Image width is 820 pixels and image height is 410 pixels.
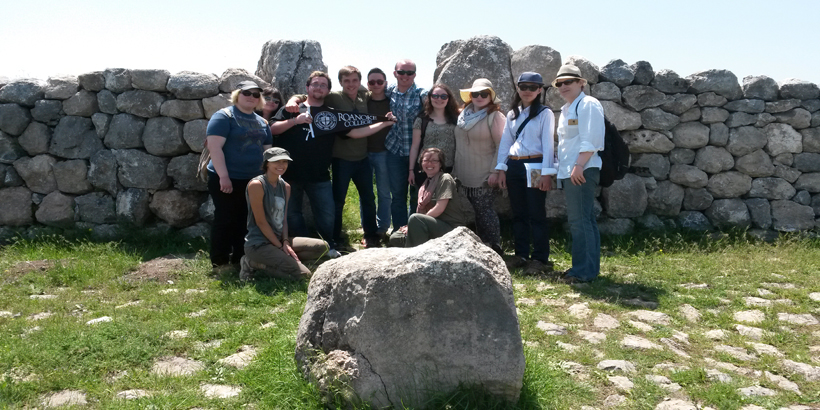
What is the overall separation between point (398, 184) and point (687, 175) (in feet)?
12.1

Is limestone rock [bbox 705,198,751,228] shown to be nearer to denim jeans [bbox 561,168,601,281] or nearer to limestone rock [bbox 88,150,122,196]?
denim jeans [bbox 561,168,601,281]

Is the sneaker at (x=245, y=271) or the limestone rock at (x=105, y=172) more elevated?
the limestone rock at (x=105, y=172)

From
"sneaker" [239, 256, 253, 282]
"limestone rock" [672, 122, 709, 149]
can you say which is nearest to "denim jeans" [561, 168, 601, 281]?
"limestone rock" [672, 122, 709, 149]

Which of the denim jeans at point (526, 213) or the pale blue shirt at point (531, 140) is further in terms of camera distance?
the denim jeans at point (526, 213)

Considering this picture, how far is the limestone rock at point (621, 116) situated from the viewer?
311 inches

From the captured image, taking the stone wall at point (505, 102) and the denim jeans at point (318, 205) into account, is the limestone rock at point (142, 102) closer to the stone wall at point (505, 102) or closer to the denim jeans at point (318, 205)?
the stone wall at point (505, 102)

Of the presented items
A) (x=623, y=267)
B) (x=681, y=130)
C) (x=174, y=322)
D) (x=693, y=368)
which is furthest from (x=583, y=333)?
(x=681, y=130)

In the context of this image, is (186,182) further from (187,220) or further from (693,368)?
(693,368)

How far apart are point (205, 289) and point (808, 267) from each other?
5.97 meters

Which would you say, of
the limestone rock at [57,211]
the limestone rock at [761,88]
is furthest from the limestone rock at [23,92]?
the limestone rock at [761,88]

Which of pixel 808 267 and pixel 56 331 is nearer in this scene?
pixel 56 331

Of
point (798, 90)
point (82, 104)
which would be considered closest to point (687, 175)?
point (798, 90)

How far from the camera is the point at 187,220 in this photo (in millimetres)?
7832

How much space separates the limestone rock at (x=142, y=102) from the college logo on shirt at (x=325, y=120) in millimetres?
2182
